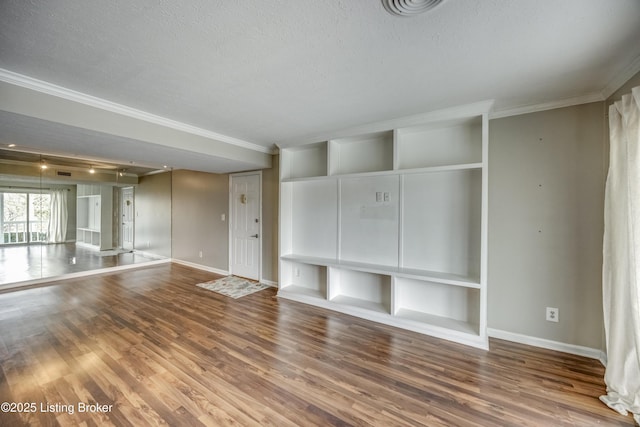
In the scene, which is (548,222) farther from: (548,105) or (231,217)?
(231,217)

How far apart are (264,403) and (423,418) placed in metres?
1.12

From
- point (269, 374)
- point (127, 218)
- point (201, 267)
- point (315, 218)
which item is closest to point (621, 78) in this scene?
point (315, 218)

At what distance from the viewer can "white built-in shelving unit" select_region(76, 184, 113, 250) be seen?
6.02 meters

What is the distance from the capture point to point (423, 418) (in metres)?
1.67

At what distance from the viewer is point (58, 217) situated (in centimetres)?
551

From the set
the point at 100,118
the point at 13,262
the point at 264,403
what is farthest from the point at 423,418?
the point at 13,262

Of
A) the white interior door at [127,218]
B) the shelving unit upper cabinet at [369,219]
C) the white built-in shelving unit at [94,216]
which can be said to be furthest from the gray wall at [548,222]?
the white interior door at [127,218]

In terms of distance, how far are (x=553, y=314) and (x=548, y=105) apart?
211 centimetres

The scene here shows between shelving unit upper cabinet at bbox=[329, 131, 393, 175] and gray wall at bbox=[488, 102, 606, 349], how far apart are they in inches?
46.5

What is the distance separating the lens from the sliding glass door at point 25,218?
16.2 ft

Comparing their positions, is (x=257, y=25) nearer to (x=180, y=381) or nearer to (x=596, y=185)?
(x=180, y=381)

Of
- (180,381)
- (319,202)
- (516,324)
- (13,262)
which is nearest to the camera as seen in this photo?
(180,381)

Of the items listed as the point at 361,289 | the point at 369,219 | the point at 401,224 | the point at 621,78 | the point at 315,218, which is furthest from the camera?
the point at 315,218

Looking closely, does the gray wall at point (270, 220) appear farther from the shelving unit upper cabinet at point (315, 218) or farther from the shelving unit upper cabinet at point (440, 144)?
the shelving unit upper cabinet at point (440, 144)
